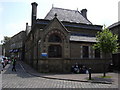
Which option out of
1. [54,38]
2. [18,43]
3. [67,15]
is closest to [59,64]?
[54,38]

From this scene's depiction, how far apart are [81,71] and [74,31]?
762cm

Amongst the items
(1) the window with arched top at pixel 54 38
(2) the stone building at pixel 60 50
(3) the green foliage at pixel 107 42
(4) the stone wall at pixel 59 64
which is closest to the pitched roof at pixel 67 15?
(2) the stone building at pixel 60 50

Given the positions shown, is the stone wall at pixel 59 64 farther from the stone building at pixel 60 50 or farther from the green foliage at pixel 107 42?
the green foliage at pixel 107 42

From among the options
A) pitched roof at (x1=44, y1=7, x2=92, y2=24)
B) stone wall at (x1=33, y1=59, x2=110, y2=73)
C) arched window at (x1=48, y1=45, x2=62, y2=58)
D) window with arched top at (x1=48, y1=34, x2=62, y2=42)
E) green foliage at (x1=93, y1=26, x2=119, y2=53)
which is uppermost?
pitched roof at (x1=44, y1=7, x2=92, y2=24)

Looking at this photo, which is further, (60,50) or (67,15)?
(67,15)

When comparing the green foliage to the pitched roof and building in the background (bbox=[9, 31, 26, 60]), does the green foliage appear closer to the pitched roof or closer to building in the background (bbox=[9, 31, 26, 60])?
the pitched roof

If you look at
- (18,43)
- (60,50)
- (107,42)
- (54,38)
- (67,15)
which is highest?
(67,15)

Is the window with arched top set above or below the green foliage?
above

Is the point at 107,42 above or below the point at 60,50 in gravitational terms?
above

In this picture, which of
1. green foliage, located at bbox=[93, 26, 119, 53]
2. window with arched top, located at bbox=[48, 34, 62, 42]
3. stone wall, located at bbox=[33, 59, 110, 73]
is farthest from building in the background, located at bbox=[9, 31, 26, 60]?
green foliage, located at bbox=[93, 26, 119, 53]

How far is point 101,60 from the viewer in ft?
69.4

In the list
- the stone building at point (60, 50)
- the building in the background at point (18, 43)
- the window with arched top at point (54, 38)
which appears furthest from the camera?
the building in the background at point (18, 43)

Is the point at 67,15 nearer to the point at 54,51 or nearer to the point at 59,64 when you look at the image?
the point at 54,51

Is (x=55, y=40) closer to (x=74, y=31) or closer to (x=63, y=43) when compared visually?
(x=63, y=43)
